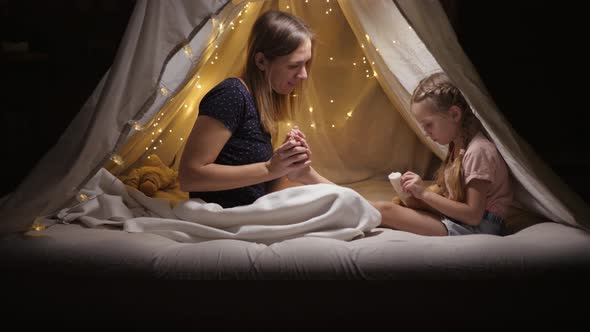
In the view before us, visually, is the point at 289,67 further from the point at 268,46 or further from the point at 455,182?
the point at 455,182

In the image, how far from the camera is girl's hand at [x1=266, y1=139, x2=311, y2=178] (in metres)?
1.97

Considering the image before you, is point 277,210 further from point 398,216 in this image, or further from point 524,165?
point 524,165

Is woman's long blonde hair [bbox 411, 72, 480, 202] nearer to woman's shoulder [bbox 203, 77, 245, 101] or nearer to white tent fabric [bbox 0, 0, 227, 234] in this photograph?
woman's shoulder [bbox 203, 77, 245, 101]

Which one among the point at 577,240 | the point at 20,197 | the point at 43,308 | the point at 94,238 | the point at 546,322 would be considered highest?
the point at 20,197

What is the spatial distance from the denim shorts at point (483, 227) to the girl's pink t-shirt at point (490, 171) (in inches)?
1.2

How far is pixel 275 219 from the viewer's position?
74.3 inches

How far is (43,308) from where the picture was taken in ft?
5.61

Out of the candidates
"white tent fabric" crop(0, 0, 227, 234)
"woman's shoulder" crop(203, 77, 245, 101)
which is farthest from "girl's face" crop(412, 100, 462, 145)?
"white tent fabric" crop(0, 0, 227, 234)

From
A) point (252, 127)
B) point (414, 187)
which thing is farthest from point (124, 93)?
point (414, 187)

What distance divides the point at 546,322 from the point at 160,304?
1.02 meters

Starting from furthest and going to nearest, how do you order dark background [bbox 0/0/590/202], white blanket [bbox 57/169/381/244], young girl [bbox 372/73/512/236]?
dark background [bbox 0/0/590/202], young girl [bbox 372/73/512/236], white blanket [bbox 57/169/381/244]

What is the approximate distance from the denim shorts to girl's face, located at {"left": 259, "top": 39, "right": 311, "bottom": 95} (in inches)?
27.0

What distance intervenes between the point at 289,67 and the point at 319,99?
827 mm

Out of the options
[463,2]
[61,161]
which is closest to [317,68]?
[463,2]
